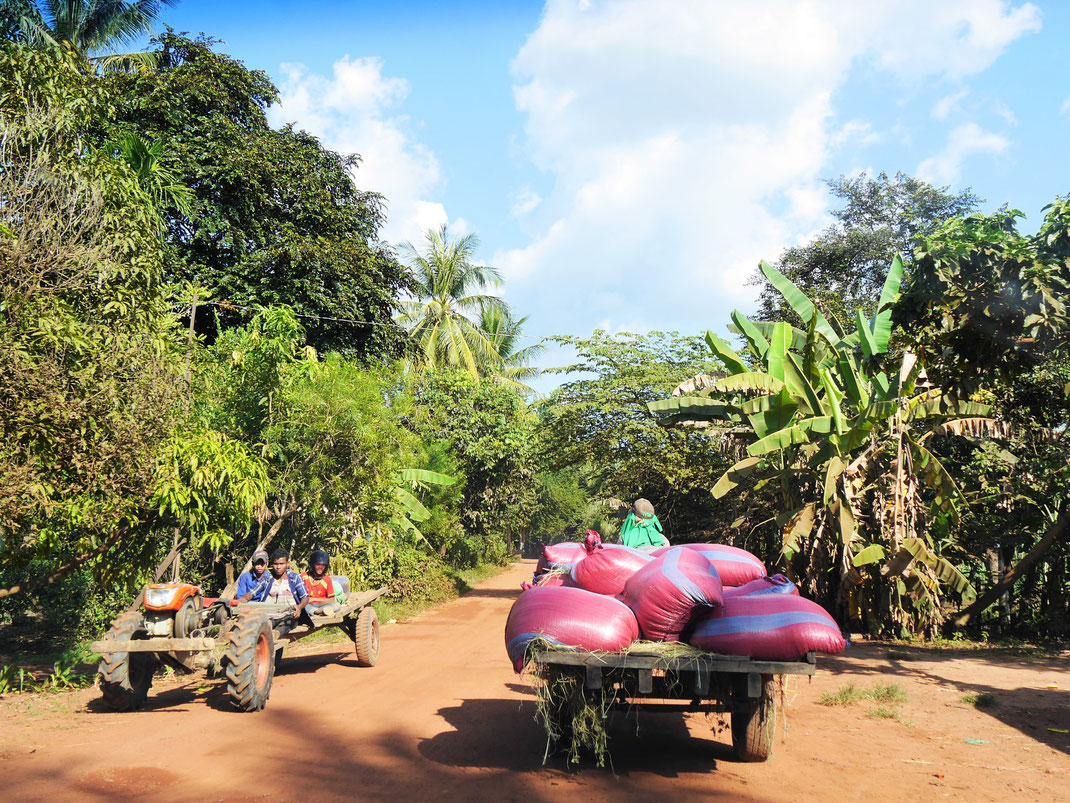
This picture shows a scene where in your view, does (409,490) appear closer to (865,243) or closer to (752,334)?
(752,334)

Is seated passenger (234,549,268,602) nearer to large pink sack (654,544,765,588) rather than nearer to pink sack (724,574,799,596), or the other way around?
large pink sack (654,544,765,588)

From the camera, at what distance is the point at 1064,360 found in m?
13.2

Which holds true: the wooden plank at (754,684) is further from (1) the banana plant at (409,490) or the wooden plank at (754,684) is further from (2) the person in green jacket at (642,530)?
(1) the banana plant at (409,490)

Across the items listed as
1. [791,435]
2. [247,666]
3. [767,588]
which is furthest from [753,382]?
[247,666]

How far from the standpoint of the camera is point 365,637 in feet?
35.0

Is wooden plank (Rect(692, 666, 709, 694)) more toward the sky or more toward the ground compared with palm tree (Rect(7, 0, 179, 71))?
more toward the ground

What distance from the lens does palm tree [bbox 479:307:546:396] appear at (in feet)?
119

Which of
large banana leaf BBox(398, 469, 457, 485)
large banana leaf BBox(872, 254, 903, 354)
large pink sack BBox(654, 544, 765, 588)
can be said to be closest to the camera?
large pink sack BBox(654, 544, 765, 588)

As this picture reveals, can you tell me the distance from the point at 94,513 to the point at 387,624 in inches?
366

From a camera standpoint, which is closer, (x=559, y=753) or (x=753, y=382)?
(x=559, y=753)

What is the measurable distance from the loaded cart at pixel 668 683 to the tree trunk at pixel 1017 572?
25.9 ft

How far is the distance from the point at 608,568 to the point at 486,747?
1.77 m

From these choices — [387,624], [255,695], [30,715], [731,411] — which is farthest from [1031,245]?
[387,624]

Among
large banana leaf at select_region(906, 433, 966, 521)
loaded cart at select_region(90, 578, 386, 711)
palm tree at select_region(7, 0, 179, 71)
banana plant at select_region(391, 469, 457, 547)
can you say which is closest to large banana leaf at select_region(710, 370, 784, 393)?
large banana leaf at select_region(906, 433, 966, 521)
